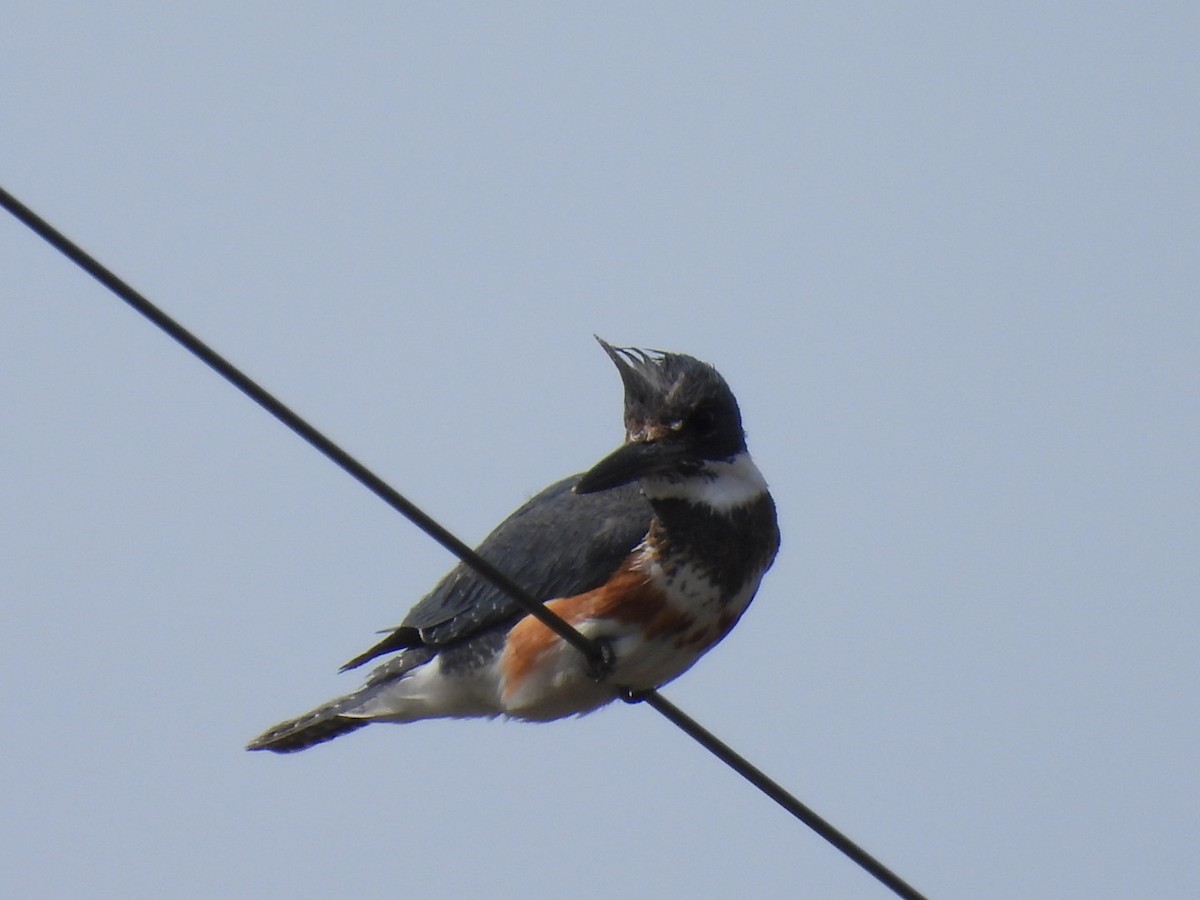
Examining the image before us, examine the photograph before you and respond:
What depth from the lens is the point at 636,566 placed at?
5.87 metres

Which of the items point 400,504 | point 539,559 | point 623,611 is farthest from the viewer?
point 539,559

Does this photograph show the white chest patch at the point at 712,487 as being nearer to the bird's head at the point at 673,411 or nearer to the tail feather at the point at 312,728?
the bird's head at the point at 673,411

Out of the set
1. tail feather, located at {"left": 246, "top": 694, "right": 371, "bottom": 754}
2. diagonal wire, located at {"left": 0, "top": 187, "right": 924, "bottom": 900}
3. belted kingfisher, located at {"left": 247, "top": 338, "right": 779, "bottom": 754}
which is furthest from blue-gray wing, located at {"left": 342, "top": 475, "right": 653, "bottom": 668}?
diagonal wire, located at {"left": 0, "top": 187, "right": 924, "bottom": 900}

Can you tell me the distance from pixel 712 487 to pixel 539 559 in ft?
2.29

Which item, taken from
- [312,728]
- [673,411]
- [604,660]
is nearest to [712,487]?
[673,411]

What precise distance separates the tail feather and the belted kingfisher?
0.30m

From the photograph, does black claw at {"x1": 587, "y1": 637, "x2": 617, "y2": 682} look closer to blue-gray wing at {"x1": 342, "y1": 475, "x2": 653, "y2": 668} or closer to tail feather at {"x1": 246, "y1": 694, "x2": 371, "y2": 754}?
blue-gray wing at {"x1": 342, "y1": 475, "x2": 653, "y2": 668}

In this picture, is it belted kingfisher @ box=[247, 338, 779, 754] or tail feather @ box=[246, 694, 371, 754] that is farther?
tail feather @ box=[246, 694, 371, 754]

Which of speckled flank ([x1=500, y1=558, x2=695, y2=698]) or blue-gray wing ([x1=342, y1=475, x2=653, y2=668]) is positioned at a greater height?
blue-gray wing ([x1=342, y1=475, x2=653, y2=668])

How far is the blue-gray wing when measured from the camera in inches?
236

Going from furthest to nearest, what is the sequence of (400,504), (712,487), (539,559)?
(539,559) → (712,487) → (400,504)

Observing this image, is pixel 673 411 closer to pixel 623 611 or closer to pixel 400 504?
pixel 623 611

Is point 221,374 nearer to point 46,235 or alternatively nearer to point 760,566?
point 46,235

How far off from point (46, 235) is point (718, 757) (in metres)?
2.14
